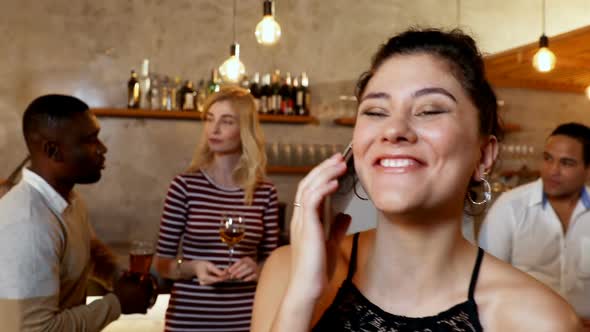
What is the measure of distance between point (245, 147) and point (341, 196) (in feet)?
4.70

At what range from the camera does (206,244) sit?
2.42m

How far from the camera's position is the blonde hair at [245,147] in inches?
99.8

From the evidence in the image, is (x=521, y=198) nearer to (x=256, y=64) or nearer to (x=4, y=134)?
(x=256, y=64)

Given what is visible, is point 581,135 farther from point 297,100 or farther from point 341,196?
point 297,100

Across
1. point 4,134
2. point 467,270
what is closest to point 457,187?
point 467,270

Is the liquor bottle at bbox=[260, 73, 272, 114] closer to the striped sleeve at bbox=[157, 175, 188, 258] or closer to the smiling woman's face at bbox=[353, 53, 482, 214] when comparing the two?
the striped sleeve at bbox=[157, 175, 188, 258]

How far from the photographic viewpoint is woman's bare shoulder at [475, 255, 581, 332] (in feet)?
3.69

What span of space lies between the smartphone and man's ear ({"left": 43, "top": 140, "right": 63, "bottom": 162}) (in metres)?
1.27

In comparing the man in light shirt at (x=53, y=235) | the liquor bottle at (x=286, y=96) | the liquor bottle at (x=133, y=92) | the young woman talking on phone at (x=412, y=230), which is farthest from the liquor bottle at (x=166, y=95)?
the young woman talking on phone at (x=412, y=230)

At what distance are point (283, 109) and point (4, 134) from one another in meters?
2.71

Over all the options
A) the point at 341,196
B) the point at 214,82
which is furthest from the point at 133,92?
the point at 341,196

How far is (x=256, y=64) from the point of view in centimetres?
590

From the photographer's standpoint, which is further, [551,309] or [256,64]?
[256,64]

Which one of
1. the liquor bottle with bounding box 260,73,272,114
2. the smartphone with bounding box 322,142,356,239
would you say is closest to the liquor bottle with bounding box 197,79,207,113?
the liquor bottle with bounding box 260,73,272,114
